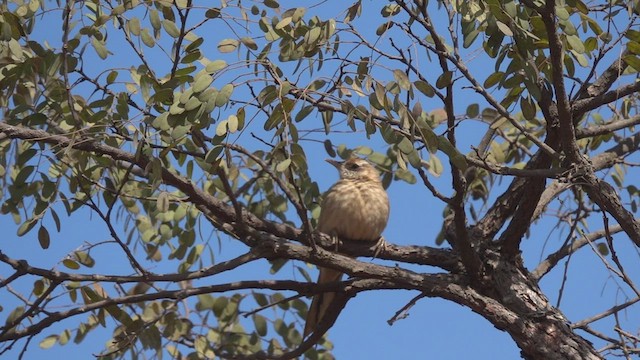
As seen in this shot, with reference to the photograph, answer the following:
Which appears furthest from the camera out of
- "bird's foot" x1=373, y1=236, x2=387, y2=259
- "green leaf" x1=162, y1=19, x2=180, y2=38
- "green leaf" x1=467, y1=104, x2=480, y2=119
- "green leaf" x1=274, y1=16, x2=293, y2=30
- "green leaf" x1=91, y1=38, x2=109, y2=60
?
"green leaf" x1=467, y1=104, x2=480, y2=119

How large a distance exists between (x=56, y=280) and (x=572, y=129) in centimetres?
255

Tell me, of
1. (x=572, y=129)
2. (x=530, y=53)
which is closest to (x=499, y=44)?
(x=530, y=53)

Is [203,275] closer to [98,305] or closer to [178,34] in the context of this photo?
[98,305]

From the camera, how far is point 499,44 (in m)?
4.14

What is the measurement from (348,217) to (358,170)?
82 centimetres

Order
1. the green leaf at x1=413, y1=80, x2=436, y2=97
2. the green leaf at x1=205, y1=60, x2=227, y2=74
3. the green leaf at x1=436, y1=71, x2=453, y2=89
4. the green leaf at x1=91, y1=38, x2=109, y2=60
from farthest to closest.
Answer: the green leaf at x1=91, y1=38, x2=109, y2=60 → the green leaf at x1=436, y1=71, x2=453, y2=89 → the green leaf at x1=413, y1=80, x2=436, y2=97 → the green leaf at x1=205, y1=60, x2=227, y2=74

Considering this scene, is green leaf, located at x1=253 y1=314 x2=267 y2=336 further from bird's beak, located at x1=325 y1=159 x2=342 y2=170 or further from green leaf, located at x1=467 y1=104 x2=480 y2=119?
green leaf, located at x1=467 y1=104 x2=480 y2=119

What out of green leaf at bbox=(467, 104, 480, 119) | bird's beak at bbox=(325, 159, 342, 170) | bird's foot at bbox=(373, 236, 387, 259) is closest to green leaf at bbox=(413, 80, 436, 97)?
bird's foot at bbox=(373, 236, 387, 259)

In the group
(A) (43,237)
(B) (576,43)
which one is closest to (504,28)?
(B) (576,43)

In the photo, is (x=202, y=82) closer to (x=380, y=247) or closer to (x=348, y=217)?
(x=380, y=247)

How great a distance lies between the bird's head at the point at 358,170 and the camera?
22.1 feet

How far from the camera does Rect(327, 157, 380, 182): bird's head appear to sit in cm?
673

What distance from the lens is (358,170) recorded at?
6.77 meters

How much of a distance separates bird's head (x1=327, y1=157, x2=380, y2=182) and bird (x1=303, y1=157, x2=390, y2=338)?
48mm
